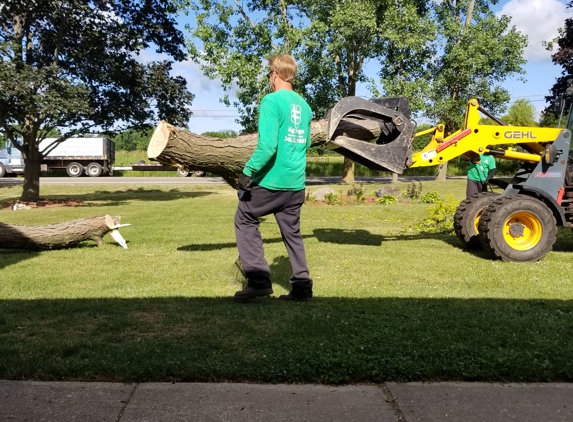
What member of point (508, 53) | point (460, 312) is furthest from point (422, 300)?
point (508, 53)

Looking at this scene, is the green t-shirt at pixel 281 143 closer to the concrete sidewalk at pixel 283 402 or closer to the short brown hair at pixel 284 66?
the short brown hair at pixel 284 66

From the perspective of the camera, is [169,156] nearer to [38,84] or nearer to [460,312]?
[460,312]

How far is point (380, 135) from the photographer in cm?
677

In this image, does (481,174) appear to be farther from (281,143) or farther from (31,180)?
(31,180)

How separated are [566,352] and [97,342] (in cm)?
313

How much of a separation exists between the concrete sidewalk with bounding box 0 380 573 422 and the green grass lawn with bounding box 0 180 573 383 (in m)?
0.15

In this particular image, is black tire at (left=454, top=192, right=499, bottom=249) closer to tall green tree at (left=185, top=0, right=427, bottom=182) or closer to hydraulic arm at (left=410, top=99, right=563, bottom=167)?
hydraulic arm at (left=410, top=99, right=563, bottom=167)

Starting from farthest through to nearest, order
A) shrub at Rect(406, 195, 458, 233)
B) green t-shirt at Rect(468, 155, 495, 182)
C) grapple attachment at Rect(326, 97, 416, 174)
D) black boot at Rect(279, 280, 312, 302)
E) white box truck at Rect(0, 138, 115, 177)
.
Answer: white box truck at Rect(0, 138, 115, 177) → green t-shirt at Rect(468, 155, 495, 182) → shrub at Rect(406, 195, 458, 233) → grapple attachment at Rect(326, 97, 416, 174) → black boot at Rect(279, 280, 312, 302)

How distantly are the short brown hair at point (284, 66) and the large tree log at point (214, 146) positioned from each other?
1.26 meters

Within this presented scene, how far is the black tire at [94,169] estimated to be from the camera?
124 ft

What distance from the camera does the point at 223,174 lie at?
19.9 feet

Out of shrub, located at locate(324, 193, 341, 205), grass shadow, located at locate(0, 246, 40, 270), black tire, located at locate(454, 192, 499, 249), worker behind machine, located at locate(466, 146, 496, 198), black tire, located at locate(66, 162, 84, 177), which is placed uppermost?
worker behind machine, located at locate(466, 146, 496, 198)

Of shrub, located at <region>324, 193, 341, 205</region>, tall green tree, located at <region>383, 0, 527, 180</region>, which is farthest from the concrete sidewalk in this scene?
tall green tree, located at <region>383, 0, 527, 180</region>

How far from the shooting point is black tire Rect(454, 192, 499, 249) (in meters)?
8.00
